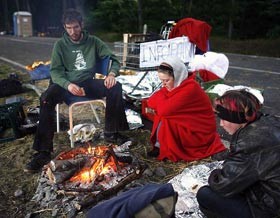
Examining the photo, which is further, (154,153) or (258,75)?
(258,75)

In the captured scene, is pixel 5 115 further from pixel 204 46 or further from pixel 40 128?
pixel 204 46

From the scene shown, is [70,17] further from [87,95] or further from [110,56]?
[87,95]

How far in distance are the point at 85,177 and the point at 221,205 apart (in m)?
1.43

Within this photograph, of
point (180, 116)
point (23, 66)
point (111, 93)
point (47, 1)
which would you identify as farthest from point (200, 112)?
point (47, 1)

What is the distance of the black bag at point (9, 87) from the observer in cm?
751

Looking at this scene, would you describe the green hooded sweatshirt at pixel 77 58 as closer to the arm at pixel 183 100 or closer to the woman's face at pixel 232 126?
the arm at pixel 183 100

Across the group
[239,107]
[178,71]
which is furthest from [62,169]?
[239,107]

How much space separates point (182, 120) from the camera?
4.20m

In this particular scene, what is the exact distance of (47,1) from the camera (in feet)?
132

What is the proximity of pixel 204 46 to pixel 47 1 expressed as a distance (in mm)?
37986

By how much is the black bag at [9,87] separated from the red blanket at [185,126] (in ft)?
14.8

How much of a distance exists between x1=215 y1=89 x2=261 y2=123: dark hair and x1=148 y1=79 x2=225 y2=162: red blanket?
5.60 ft

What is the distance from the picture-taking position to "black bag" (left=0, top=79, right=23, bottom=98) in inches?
296

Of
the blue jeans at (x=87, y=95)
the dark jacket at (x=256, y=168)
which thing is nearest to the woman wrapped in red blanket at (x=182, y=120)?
the blue jeans at (x=87, y=95)
